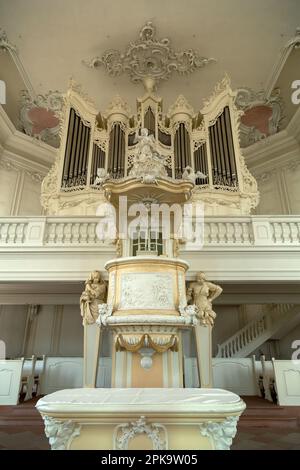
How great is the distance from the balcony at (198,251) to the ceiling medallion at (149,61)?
4.96 metres

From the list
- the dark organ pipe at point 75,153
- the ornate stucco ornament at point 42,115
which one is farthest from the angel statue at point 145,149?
the ornate stucco ornament at point 42,115

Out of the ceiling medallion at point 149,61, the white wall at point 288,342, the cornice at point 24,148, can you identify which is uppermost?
the ceiling medallion at point 149,61

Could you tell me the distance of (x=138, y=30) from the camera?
7.75m

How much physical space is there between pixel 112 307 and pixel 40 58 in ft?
24.2

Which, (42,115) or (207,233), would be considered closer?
(207,233)

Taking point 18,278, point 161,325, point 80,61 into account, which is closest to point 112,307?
point 161,325

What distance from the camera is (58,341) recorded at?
770cm

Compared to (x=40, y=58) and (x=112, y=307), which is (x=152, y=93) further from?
(x=112, y=307)

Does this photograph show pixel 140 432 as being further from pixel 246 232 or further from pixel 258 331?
pixel 258 331

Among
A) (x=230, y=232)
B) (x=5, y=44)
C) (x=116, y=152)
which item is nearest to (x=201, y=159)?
(x=116, y=152)

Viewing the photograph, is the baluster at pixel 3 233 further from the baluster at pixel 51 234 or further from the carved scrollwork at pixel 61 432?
→ the carved scrollwork at pixel 61 432

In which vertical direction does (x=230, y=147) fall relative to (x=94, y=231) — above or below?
above

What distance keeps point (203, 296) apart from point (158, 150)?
11.8 feet

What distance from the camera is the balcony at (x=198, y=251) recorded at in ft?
16.5
